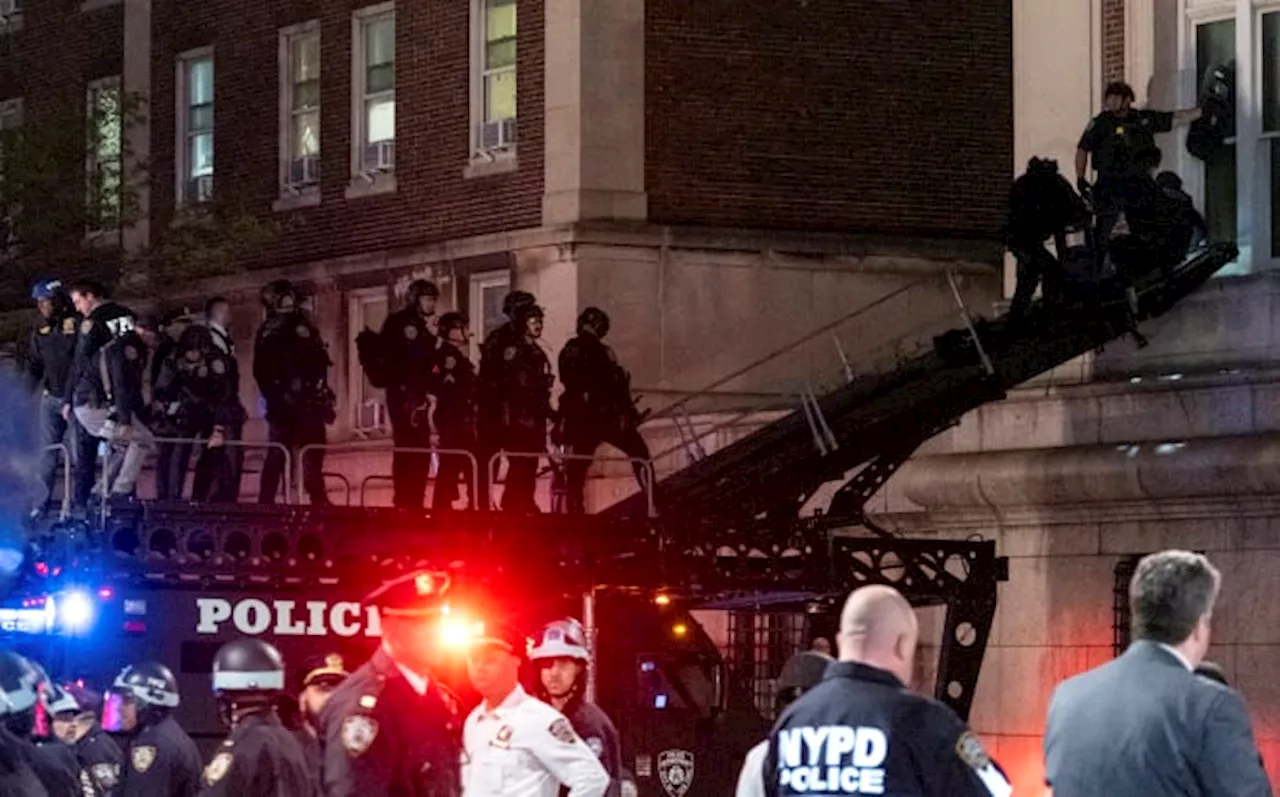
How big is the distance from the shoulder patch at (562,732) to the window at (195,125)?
24197 mm

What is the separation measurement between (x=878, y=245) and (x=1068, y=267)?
34.9 ft

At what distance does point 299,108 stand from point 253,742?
23.9 metres

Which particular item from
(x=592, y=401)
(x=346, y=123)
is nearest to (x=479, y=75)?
(x=346, y=123)

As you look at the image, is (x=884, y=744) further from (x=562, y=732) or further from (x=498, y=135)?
(x=498, y=135)

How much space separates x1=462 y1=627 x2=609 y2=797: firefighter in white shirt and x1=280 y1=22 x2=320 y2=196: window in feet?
73.8

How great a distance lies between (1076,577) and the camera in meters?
22.1

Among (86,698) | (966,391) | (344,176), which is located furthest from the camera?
(344,176)

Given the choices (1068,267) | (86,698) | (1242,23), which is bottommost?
(86,698)

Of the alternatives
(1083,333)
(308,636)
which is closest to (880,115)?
(1083,333)

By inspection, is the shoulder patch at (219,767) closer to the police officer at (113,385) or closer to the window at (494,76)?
the police officer at (113,385)

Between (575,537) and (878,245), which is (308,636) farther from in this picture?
(878,245)

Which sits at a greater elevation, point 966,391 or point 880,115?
point 880,115

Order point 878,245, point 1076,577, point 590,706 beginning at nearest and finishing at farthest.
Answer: point 590,706
point 1076,577
point 878,245

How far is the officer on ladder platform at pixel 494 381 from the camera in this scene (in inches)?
877
